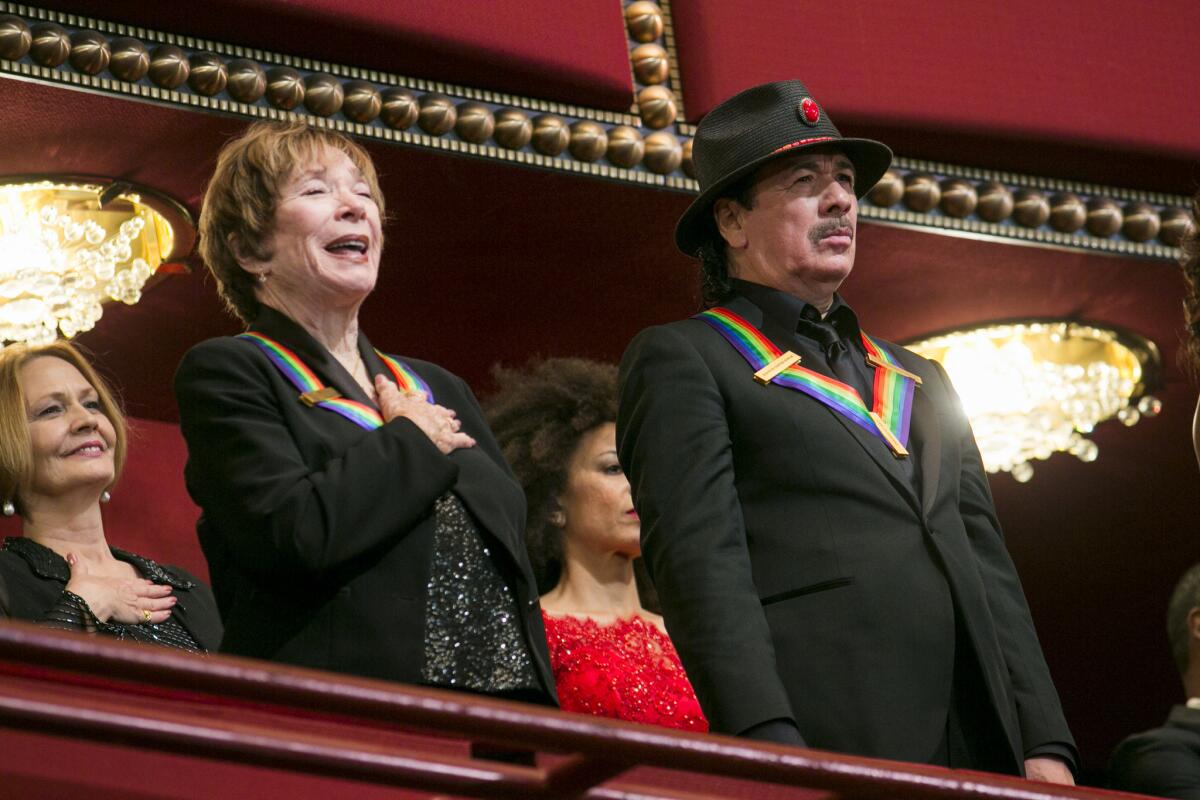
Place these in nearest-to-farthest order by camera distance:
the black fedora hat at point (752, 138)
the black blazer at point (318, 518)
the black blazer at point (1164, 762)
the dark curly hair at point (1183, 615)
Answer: the black blazer at point (318, 518) → the black fedora hat at point (752, 138) → the black blazer at point (1164, 762) → the dark curly hair at point (1183, 615)

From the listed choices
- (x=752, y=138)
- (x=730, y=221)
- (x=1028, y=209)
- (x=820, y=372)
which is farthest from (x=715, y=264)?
(x=1028, y=209)

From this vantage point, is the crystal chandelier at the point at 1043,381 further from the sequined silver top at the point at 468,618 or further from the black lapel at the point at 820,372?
the sequined silver top at the point at 468,618

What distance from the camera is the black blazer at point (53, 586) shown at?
2697 millimetres

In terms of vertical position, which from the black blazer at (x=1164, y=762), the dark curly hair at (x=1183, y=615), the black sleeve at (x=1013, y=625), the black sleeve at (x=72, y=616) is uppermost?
the black sleeve at (x=72, y=616)

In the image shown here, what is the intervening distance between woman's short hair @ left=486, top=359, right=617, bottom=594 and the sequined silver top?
47.9 inches

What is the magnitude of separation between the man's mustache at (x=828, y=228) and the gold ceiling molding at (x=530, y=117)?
0.82 m

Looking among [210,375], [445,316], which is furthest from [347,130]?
[210,375]

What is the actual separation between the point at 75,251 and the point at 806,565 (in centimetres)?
160

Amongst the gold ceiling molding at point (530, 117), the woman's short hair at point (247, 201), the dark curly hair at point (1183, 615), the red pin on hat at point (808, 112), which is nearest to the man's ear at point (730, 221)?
the red pin on hat at point (808, 112)

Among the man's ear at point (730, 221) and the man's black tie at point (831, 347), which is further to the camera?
the man's ear at point (730, 221)

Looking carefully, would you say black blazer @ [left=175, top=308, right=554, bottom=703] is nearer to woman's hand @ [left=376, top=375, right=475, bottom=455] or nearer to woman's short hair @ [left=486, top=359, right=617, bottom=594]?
woman's hand @ [left=376, top=375, right=475, bottom=455]

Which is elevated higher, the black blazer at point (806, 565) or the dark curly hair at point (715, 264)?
the dark curly hair at point (715, 264)

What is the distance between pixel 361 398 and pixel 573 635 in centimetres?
104

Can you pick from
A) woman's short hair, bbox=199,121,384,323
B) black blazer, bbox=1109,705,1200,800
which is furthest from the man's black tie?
black blazer, bbox=1109,705,1200,800
